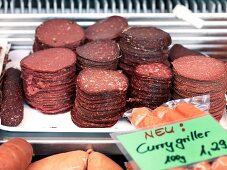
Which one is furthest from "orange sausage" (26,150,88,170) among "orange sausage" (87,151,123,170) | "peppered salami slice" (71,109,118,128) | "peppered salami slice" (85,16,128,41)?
"peppered salami slice" (85,16,128,41)

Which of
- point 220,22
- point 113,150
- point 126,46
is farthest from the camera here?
point 220,22

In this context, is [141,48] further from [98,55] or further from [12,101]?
[12,101]

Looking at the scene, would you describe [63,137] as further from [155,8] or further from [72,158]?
[155,8]

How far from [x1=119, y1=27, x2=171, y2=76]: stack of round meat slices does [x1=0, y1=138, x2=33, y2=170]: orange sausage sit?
0.52 m

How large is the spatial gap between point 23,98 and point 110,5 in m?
0.58

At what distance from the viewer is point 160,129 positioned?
4.22ft

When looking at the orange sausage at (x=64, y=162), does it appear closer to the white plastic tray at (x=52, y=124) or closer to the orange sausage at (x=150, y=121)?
the white plastic tray at (x=52, y=124)

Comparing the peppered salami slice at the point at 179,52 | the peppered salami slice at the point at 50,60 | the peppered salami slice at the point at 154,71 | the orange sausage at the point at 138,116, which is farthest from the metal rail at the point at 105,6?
the orange sausage at the point at 138,116

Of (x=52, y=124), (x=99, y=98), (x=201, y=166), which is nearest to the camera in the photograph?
(x=201, y=166)

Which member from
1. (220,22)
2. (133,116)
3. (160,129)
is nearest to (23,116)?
(133,116)

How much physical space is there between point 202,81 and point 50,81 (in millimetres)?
546

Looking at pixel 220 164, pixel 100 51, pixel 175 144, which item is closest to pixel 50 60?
pixel 100 51

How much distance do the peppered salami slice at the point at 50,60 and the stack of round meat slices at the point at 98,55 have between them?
0.12 ft

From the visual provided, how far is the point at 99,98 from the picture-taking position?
1.61 m
